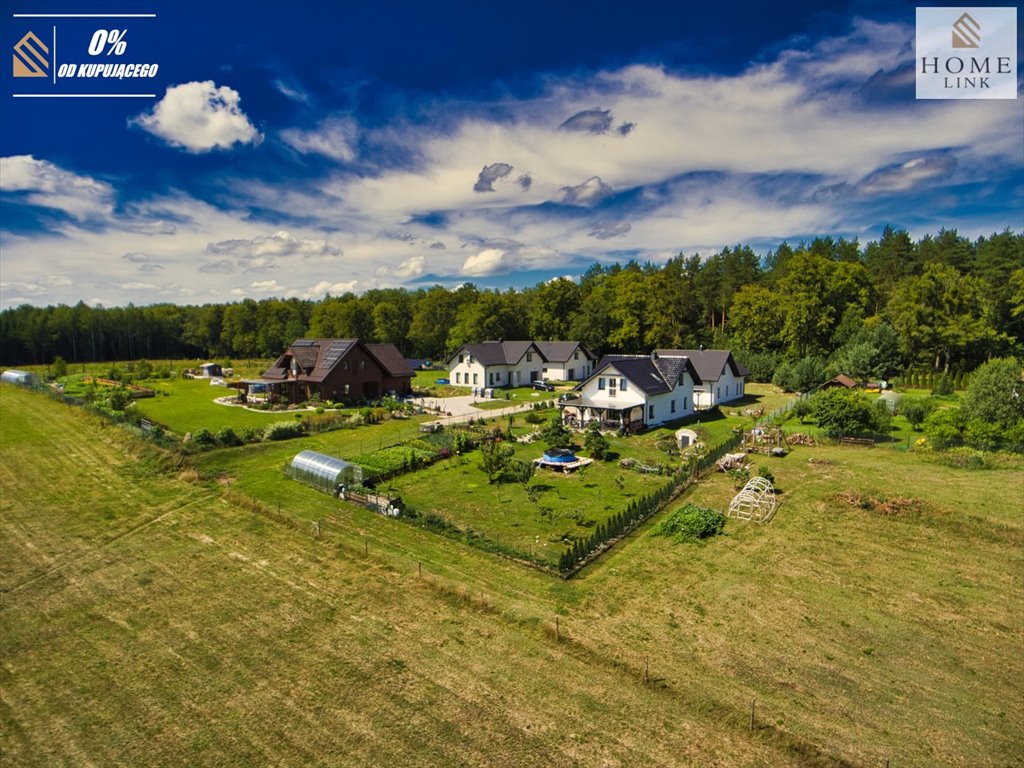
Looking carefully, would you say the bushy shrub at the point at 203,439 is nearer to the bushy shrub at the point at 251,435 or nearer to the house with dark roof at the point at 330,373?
the bushy shrub at the point at 251,435

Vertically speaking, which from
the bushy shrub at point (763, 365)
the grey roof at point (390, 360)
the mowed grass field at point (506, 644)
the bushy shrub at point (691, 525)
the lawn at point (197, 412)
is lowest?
the mowed grass field at point (506, 644)

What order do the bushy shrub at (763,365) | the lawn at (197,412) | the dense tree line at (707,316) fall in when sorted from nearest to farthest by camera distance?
the lawn at (197,412), the dense tree line at (707,316), the bushy shrub at (763,365)

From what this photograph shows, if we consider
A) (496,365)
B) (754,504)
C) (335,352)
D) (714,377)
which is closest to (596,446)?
(754,504)

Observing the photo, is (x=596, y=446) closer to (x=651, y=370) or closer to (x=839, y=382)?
(x=651, y=370)

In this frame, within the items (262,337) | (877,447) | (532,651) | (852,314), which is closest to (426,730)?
(532,651)

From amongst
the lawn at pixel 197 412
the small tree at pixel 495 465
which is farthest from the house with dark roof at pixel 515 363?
the small tree at pixel 495 465

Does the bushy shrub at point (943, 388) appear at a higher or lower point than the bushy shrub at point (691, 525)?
higher
